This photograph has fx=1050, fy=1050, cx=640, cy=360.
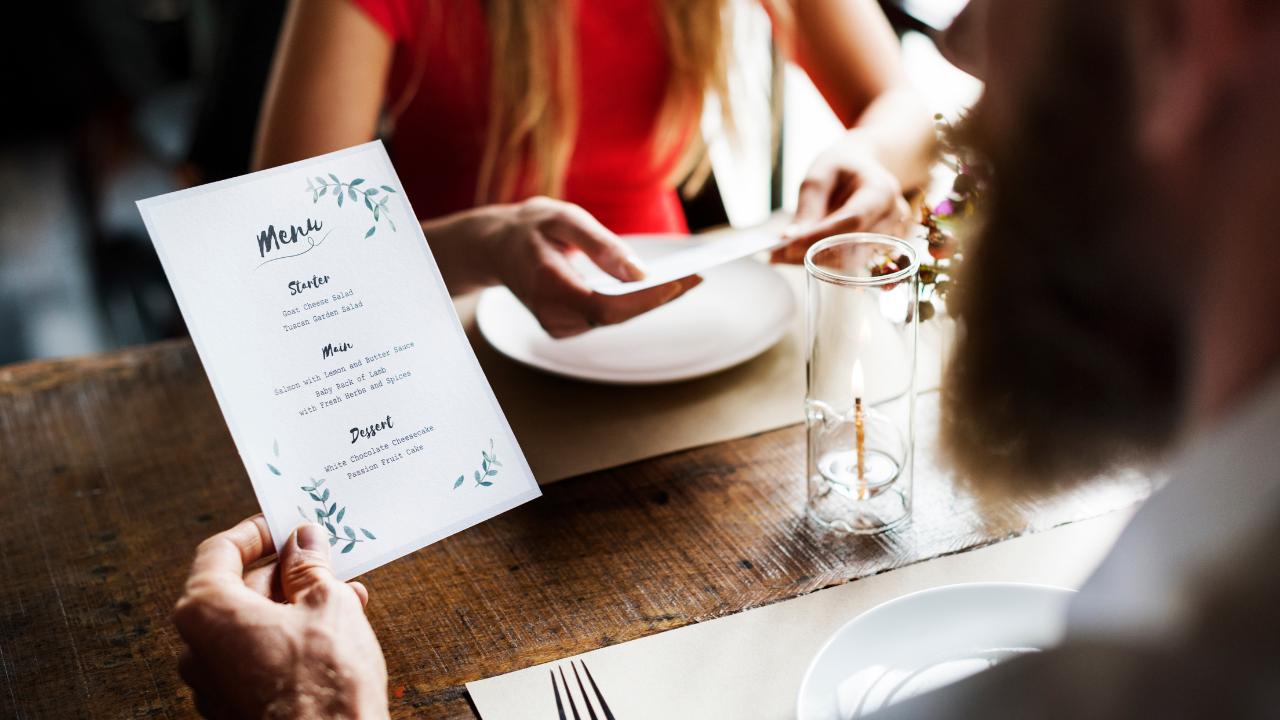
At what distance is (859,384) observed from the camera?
899mm

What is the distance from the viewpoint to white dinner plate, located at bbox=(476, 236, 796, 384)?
110 cm

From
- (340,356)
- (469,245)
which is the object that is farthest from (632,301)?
(340,356)

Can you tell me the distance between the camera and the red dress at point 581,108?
159 cm

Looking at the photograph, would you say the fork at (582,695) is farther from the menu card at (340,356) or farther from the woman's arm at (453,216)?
the woman's arm at (453,216)

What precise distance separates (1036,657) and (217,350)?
563 mm

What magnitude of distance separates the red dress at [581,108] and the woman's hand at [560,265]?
0.50 m

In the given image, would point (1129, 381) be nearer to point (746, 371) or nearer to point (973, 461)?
point (973, 461)

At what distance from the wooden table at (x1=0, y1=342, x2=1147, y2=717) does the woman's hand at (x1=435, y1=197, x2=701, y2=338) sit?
0.60 feet

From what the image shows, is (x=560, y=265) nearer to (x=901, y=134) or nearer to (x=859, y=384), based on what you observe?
(x=859, y=384)

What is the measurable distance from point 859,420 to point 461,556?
361 mm

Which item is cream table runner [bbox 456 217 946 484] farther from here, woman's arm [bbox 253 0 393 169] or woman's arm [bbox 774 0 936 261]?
woman's arm [bbox 253 0 393 169]

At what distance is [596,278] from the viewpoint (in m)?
1.15

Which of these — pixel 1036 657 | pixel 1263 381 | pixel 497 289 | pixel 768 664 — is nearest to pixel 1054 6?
pixel 1263 381

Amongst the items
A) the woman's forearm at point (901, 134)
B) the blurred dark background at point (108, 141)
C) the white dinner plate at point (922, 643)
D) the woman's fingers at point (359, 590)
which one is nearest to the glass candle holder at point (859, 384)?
the white dinner plate at point (922, 643)
